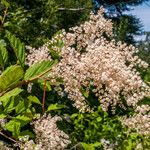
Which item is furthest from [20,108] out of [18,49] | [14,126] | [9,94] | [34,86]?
[34,86]

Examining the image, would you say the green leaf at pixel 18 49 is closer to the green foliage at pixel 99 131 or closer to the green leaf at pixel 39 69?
the green leaf at pixel 39 69

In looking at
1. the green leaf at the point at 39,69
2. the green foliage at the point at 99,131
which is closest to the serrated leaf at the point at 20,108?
the green leaf at the point at 39,69

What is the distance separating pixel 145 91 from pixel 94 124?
22.2ft

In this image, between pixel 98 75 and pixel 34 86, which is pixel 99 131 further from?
pixel 98 75

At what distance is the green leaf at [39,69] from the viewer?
5.15 feet

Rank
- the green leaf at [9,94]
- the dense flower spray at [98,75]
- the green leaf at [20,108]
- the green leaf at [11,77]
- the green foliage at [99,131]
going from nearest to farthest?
the green leaf at [11,77], the green leaf at [9,94], the green leaf at [20,108], the dense flower spray at [98,75], the green foliage at [99,131]

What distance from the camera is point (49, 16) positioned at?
726 centimetres

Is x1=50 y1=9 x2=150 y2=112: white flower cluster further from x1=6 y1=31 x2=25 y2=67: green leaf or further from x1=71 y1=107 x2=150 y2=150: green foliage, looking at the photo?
x1=71 y1=107 x2=150 y2=150: green foliage

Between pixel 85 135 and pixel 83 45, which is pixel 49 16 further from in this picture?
pixel 83 45

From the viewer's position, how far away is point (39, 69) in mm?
1589

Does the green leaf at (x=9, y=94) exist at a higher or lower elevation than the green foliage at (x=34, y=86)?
higher

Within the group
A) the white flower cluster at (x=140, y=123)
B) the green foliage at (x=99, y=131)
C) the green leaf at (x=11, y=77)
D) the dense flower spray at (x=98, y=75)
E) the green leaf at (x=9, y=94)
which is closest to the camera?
the green leaf at (x=11, y=77)

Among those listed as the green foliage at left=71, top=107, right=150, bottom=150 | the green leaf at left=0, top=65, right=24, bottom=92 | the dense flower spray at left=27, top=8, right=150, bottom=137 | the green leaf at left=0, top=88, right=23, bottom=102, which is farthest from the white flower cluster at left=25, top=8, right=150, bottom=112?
the green foliage at left=71, top=107, right=150, bottom=150

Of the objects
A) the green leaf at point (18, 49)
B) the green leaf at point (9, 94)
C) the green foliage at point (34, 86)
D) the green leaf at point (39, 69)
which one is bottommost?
the green foliage at point (34, 86)
